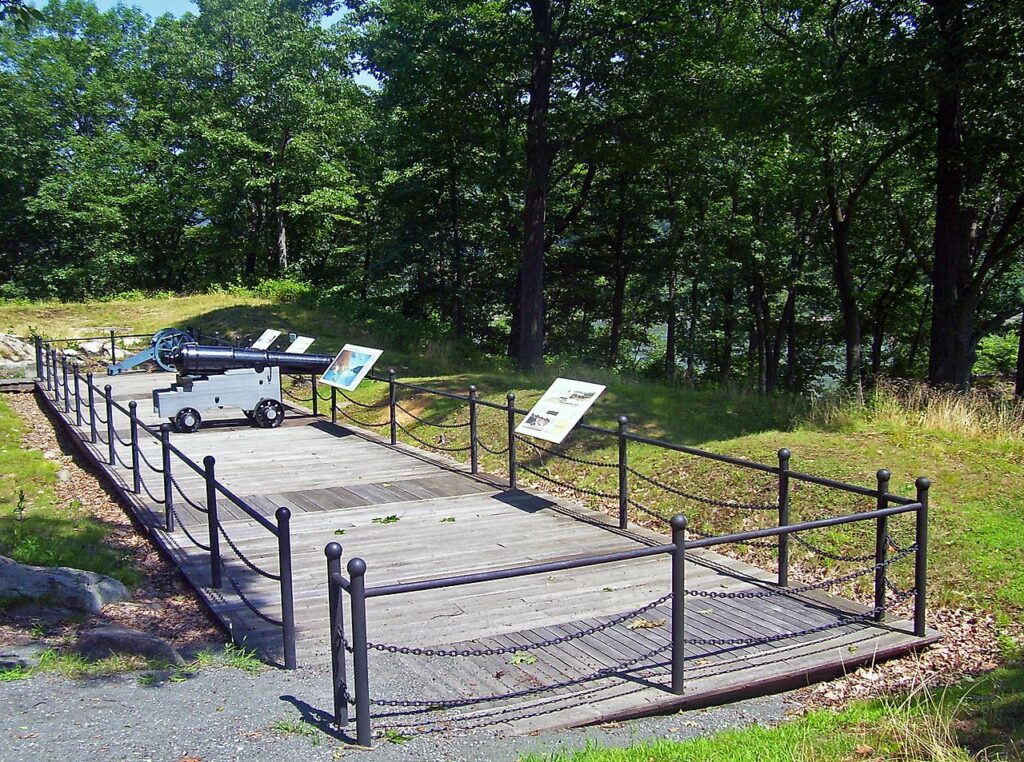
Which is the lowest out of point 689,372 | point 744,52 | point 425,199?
point 689,372

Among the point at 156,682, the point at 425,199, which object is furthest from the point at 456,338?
the point at 156,682

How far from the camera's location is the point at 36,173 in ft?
127

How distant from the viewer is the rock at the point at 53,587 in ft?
21.1

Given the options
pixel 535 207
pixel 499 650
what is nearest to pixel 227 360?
pixel 535 207

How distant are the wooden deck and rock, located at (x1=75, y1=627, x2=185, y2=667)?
59 cm

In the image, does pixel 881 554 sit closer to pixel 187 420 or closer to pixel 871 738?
pixel 871 738

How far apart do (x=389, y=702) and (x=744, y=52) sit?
58.3ft

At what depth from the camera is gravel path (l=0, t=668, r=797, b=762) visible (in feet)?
13.0

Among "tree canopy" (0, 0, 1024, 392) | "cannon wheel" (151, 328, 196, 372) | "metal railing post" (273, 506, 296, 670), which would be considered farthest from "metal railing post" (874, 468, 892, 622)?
"cannon wheel" (151, 328, 196, 372)

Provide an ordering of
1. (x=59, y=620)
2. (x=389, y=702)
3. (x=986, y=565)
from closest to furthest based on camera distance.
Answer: (x=389, y=702), (x=59, y=620), (x=986, y=565)

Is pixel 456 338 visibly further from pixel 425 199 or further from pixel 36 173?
pixel 36 173

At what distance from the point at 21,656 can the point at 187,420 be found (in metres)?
10.1

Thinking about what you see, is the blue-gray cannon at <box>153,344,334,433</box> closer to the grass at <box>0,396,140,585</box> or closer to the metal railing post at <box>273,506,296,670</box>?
the grass at <box>0,396,140,585</box>

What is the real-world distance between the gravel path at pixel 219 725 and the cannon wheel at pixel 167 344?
45.7 feet
